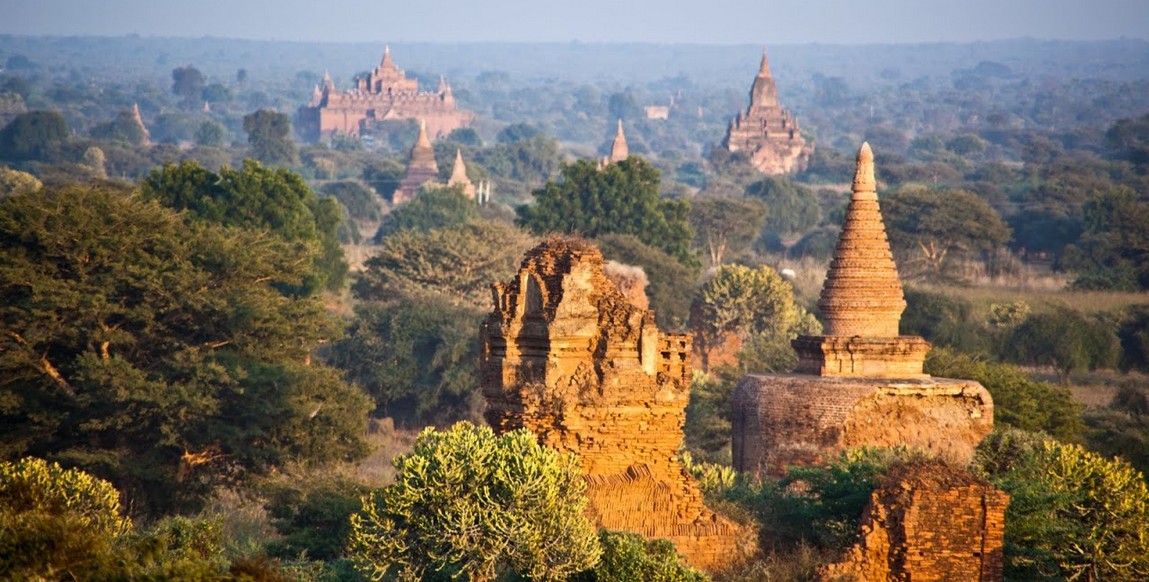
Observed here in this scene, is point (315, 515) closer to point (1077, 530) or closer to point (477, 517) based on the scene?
point (477, 517)

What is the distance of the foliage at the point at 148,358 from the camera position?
27.0 meters

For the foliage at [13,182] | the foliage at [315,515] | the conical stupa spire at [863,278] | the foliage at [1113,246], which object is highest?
the conical stupa spire at [863,278]

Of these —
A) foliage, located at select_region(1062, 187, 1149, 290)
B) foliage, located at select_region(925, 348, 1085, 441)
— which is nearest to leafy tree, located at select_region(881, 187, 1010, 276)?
foliage, located at select_region(1062, 187, 1149, 290)

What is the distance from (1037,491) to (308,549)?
6527mm

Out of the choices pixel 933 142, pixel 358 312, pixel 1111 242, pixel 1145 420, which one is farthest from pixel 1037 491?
pixel 933 142

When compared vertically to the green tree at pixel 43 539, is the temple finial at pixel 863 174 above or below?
above

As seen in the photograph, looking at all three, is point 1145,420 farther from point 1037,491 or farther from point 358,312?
point 358,312

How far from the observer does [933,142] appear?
623ft

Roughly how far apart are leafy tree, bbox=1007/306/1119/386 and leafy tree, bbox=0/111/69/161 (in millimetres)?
86539

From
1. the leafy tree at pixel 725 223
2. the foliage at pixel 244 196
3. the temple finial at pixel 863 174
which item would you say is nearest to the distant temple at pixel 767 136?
the leafy tree at pixel 725 223

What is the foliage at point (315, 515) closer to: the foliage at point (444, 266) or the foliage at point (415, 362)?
the foliage at point (415, 362)

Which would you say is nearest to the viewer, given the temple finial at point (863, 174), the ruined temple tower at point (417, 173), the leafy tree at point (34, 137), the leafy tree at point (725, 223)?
the temple finial at point (863, 174)

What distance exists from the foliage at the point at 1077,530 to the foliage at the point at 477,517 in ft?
11.8

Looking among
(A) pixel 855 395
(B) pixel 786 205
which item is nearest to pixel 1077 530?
(A) pixel 855 395
